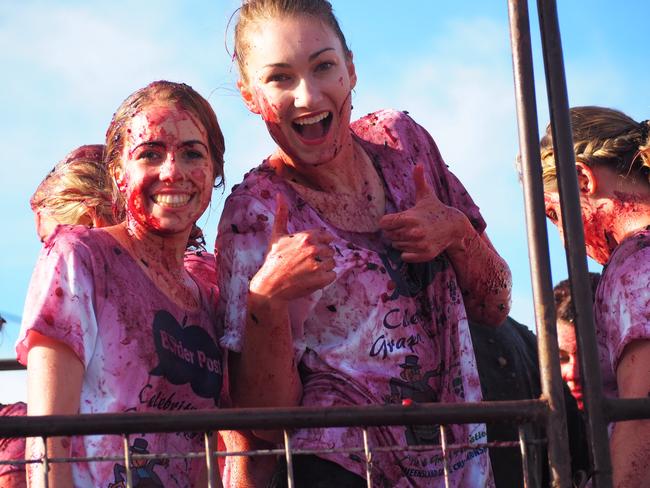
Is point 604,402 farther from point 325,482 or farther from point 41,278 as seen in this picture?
point 41,278

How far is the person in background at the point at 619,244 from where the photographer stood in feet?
10.00

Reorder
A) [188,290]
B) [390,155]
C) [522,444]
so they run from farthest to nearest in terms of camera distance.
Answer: [390,155]
[188,290]
[522,444]

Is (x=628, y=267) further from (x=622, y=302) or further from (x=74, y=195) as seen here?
(x=74, y=195)

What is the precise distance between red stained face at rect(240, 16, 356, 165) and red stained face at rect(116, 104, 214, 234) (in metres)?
0.24

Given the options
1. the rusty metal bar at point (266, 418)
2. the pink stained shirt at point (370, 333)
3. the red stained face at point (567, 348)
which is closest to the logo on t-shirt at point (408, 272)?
the pink stained shirt at point (370, 333)

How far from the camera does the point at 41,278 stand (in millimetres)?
2875

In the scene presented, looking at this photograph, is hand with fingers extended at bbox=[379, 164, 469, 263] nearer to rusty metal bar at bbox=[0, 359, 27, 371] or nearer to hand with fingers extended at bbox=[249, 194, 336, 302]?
hand with fingers extended at bbox=[249, 194, 336, 302]

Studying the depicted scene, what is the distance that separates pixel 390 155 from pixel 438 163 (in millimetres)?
171

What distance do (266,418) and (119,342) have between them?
75 cm

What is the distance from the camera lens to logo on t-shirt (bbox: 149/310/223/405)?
2.97 m

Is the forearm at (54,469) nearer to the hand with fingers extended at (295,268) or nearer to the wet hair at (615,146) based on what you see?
the hand with fingers extended at (295,268)

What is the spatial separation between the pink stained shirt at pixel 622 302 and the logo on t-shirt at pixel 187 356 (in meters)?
1.13

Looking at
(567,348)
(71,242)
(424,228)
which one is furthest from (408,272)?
(567,348)

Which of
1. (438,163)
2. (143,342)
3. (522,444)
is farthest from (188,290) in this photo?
(522,444)
